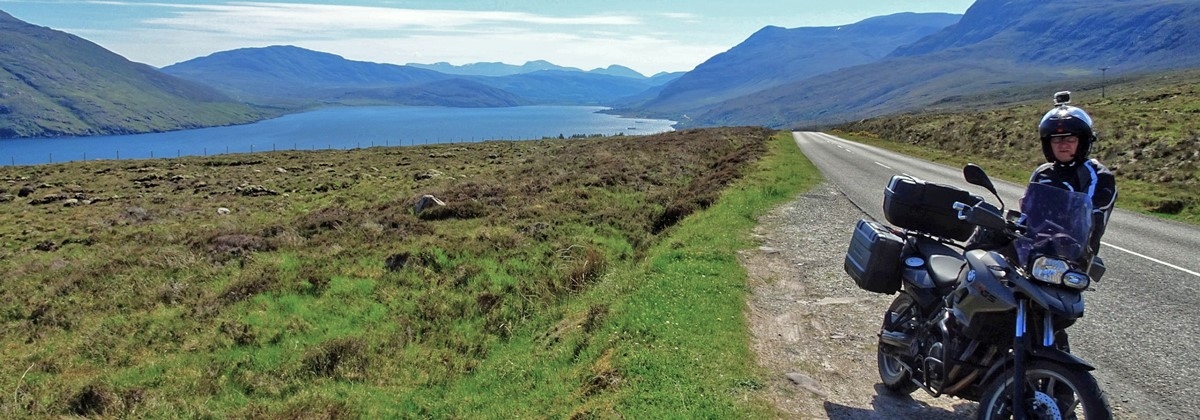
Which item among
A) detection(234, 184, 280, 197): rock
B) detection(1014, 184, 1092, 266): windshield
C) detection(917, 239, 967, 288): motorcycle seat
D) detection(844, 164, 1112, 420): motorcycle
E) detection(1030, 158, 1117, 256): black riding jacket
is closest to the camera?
detection(844, 164, 1112, 420): motorcycle

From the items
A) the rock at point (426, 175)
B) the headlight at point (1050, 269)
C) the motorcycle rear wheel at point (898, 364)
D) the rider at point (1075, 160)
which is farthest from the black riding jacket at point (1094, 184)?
the rock at point (426, 175)

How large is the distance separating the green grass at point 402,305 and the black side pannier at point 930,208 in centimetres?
224

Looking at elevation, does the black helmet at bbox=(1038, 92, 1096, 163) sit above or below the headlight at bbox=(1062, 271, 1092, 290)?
above

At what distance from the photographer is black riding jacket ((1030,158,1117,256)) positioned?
4.40 metres

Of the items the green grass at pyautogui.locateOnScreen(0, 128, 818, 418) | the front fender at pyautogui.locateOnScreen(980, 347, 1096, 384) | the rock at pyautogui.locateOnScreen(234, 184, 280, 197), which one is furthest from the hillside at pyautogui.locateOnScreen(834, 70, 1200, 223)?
the rock at pyautogui.locateOnScreen(234, 184, 280, 197)

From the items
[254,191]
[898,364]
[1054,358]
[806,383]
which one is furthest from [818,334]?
[254,191]

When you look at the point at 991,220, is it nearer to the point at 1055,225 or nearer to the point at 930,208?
the point at 1055,225

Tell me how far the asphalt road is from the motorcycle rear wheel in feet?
5.10

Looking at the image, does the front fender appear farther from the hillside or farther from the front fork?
the hillside

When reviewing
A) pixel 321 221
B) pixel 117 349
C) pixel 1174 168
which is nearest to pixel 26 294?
pixel 117 349

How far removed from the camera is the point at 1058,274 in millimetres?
3721

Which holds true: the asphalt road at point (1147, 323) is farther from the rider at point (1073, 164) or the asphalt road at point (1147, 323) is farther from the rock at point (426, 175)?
the rock at point (426, 175)

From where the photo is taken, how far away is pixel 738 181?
22.5 m

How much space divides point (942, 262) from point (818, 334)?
2.74 metres
